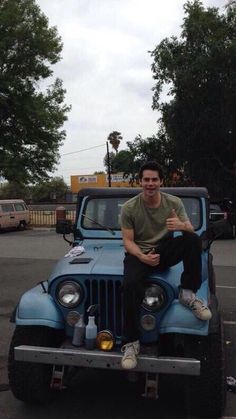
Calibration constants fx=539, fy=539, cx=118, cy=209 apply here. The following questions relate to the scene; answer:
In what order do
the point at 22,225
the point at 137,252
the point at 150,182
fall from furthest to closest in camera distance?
the point at 22,225
the point at 150,182
the point at 137,252

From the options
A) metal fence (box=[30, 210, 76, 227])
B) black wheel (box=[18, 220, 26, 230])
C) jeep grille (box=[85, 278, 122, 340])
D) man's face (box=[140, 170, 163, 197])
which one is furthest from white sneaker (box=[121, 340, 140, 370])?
metal fence (box=[30, 210, 76, 227])

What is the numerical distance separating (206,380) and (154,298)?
0.69 meters

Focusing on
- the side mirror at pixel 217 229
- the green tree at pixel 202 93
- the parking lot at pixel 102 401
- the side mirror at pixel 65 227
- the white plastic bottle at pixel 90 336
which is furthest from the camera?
the green tree at pixel 202 93

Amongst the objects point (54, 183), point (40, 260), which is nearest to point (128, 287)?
point (40, 260)

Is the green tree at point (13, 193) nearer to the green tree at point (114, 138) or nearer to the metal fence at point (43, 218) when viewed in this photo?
the green tree at point (114, 138)

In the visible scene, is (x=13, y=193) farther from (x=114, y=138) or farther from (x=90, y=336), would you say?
(x=90, y=336)

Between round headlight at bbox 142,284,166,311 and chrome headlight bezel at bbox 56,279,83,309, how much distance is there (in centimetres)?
50

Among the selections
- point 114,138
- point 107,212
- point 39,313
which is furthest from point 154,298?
point 114,138

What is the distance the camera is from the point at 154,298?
13.2 feet

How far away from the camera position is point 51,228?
2870cm

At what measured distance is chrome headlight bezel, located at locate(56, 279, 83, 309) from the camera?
4.07 m

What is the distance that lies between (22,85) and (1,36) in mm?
2960

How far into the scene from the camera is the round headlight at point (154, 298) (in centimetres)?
402

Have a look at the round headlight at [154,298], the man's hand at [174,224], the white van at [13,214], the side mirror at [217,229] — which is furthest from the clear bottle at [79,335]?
the white van at [13,214]
